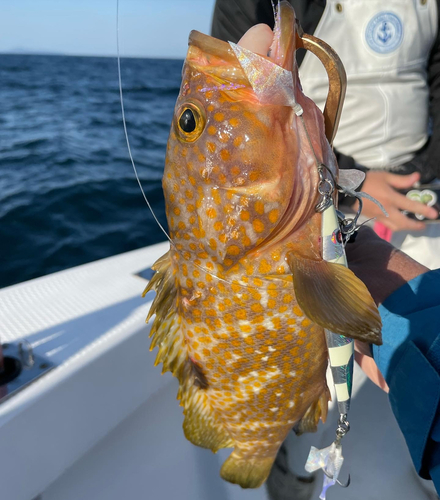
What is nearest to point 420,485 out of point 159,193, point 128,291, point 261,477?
point 261,477

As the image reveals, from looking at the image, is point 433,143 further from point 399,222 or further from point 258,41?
point 258,41

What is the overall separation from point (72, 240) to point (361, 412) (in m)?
5.32

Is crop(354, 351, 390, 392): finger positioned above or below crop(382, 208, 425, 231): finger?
below

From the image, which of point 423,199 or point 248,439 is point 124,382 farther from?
point 423,199

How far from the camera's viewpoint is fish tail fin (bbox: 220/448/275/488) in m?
1.65

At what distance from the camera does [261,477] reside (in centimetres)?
166

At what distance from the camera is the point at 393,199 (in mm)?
2656

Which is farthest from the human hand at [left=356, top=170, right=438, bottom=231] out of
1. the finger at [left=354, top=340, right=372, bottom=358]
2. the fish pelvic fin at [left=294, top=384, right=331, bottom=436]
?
the fish pelvic fin at [left=294, top=384, right=331, bottom=436]

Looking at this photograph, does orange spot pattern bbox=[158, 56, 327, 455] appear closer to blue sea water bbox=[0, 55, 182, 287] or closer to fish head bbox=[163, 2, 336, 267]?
fish head bbox=[163, 2, 336, 267]

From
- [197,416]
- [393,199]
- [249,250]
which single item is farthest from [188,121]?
[393,199]

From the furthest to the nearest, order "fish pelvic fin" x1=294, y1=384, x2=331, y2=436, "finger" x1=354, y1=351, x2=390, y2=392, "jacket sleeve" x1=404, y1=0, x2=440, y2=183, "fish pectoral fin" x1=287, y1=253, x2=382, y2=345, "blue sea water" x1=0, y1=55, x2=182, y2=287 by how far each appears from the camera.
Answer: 1. "blue sea water" x1=0, y1=55, x2=182, y2=287
2. "jacket sleeve" x1=404, y1=0, x2=440, y2=183
3. "finger" x1=354, y1=351, x2=390, y2=392
4. "fish pelvic fin" x1=294, y1=384, x2=331, y2=436
5. "fish pectoral fin" x1=287, y1=253, x2=382, y2=345

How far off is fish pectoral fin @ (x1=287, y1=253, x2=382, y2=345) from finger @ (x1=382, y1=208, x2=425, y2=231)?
1.82 m

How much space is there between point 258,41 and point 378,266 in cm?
100

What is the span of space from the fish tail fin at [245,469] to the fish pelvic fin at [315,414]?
229 mm
